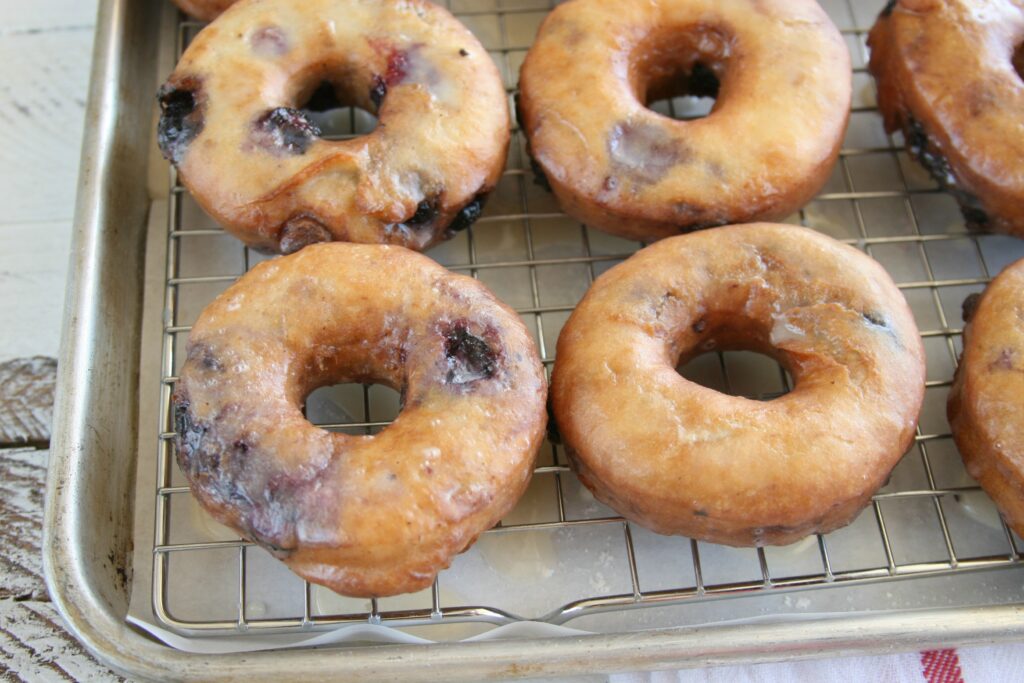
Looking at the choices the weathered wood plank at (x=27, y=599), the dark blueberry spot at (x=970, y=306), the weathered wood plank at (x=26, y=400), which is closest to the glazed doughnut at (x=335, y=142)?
the weathered wood plank at (x=26, y=400)

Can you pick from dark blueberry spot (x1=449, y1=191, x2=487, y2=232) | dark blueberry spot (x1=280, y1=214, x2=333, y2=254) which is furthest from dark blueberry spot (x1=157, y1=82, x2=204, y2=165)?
dark blueberry spot (x1=449, y1=191, x2=487, y2=232)

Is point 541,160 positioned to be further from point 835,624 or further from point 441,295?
point 835,624

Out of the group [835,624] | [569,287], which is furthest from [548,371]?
[835,624]

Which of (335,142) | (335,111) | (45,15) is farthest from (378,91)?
(45,15)

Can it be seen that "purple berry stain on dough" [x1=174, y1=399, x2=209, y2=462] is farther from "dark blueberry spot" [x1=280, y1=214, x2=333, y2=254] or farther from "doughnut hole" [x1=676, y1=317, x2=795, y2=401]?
"doughnut hole" [x1=676, y1=317, x2=795, y2=401]

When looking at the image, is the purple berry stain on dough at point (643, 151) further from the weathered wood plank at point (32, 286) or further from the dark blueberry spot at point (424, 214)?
the weathered wood plank at point (32, 286)

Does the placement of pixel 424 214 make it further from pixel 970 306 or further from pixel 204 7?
pixel 970 306
